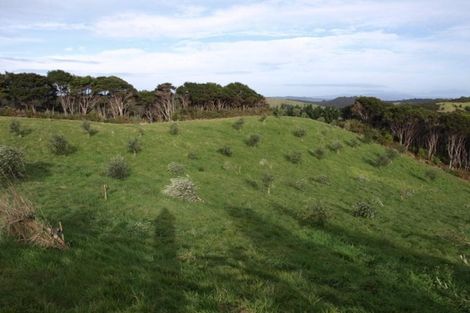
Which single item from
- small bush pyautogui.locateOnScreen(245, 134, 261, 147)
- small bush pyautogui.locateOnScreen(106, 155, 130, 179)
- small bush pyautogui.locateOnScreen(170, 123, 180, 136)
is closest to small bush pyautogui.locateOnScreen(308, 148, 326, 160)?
small bush pyautogui.locateOnScreen(245, 134, 261, 147)

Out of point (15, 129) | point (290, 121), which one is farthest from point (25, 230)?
point (290, 121)

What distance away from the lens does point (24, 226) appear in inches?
463

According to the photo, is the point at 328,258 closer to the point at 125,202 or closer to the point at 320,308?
the point at 320,308

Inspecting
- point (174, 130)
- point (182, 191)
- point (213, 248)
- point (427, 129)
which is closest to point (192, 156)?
point (174, 130)

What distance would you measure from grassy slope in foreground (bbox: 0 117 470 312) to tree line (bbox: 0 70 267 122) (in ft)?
120

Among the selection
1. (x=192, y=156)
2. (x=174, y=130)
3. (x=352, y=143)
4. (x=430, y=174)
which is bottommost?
(x=430, y=174)

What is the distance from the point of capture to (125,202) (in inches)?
865

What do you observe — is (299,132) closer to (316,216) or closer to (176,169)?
(176,169)

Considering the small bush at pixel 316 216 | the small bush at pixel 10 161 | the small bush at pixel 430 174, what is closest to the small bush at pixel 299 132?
the small bush at pixel 430 174

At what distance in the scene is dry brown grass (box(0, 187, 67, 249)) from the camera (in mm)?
11586

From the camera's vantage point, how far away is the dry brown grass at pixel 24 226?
→ 1159 centimetres

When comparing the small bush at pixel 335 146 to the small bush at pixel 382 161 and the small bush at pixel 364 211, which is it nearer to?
the small bush at pixel 382 161

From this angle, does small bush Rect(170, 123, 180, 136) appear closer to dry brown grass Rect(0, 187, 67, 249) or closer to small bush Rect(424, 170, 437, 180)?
dry brown grass Rect(0, 187, 67, 249)

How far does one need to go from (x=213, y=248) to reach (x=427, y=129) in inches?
3767
